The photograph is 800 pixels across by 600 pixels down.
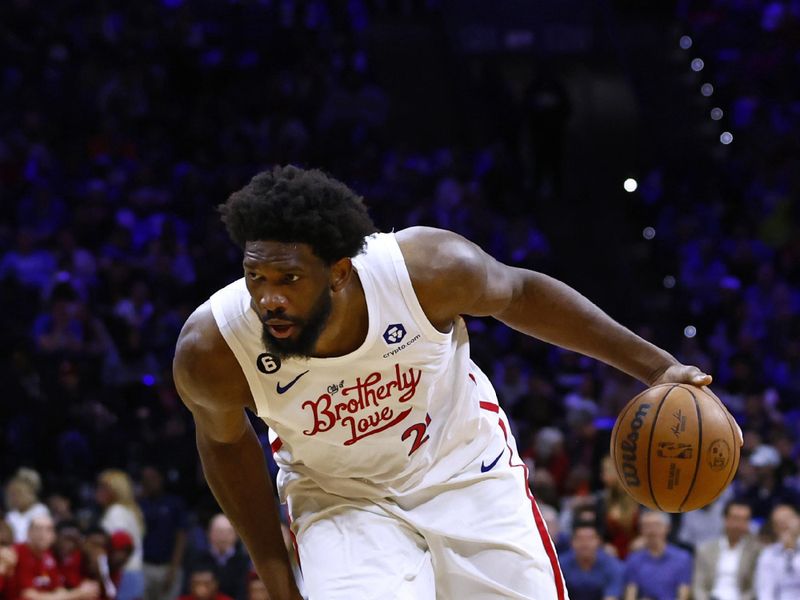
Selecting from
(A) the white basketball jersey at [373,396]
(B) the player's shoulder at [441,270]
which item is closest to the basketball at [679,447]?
(A) the white basketball jersey at [373,396]

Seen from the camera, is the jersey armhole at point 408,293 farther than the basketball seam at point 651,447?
No

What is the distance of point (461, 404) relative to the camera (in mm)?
3750

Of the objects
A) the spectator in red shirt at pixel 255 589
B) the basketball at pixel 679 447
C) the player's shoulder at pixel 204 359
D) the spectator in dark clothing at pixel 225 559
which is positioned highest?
the player's shoulder at pixel 204 359

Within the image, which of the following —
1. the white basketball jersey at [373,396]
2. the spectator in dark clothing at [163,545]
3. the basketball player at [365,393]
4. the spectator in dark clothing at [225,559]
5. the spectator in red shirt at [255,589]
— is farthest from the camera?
the spectator in dark clothing at [163,545]

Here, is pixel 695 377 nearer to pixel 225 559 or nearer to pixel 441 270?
pixel 441 270

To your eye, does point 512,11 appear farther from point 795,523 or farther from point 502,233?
point 795,523

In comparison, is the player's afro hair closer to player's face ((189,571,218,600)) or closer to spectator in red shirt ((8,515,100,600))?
player's face ((189,571,218,600))

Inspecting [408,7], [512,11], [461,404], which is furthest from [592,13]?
[461,404]

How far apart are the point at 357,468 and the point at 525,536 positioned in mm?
521

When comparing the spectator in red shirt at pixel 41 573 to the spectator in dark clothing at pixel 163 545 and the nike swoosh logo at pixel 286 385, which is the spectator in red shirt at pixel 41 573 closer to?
the spectator in dark clothing at pixel 163 545

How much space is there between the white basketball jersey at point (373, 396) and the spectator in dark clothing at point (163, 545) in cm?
467

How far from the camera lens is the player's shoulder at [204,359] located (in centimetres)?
342

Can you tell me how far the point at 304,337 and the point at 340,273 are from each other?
219 millimetres

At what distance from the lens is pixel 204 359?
3418mm
